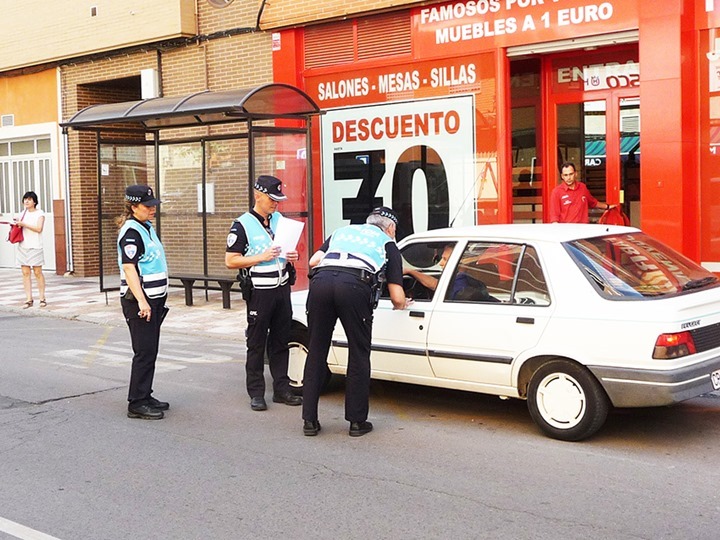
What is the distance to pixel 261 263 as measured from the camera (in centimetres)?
733

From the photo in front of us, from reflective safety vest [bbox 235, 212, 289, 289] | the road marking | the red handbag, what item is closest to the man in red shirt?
the red handbag

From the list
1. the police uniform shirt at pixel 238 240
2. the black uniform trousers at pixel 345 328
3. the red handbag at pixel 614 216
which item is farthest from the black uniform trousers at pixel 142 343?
the red handbag at pixel 614 216

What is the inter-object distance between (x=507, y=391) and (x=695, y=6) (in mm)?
6756

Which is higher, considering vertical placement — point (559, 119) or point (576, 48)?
point (576, 48)

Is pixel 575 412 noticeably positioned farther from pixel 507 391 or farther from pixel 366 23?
pixel 366 23

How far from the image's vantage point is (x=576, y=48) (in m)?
12.2

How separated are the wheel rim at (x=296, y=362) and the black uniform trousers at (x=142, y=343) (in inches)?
46.0

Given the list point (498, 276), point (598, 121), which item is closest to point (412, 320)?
point (498, 276)

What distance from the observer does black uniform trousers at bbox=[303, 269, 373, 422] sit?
6535 millimetres

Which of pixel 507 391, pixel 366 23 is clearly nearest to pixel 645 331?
pixel 507 391

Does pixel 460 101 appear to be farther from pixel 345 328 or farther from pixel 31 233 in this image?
pixel 345 328

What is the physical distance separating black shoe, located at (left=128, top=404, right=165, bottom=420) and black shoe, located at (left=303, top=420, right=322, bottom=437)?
4.53 ft

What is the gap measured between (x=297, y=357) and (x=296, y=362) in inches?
1.7

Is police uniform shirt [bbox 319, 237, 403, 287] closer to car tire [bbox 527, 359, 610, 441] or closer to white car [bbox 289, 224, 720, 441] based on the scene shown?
white car [bbox 289, 224, 720, 441]
